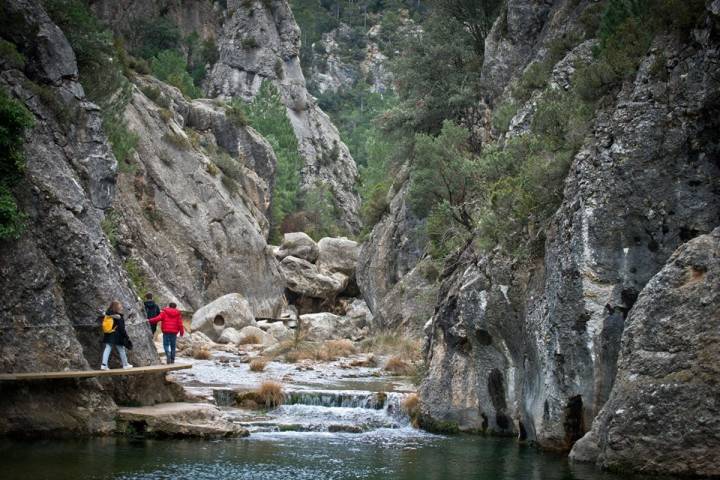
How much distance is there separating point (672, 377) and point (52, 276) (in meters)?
13.4

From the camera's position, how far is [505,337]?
67.9 ft

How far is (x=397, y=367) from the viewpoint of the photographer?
32000 mm

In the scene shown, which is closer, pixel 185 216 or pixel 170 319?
pixel 170 319

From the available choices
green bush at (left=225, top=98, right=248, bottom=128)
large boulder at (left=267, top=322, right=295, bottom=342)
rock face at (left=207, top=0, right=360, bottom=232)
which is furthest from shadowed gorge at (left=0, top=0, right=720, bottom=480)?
rock face at (left=207, top=0, right=360, bottom=232)

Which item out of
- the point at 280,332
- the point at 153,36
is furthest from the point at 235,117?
the point at 280,332

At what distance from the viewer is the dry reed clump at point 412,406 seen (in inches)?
870

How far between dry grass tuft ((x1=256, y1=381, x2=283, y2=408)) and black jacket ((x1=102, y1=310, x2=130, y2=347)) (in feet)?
17.9

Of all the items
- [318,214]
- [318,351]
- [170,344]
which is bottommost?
[170,344]

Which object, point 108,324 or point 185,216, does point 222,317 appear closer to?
point 185,216

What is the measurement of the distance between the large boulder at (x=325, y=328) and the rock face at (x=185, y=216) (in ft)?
25.2

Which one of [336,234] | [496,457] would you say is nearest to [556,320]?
[496,457]

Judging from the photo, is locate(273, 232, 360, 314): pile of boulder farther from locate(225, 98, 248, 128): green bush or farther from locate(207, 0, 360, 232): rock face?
locate(207, 0, 360, 232): rock face

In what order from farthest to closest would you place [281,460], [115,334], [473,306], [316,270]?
1. [316,270]
2. [473,306]
3. [115,334]
4. [281,460]

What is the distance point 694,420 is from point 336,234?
6397 cm
